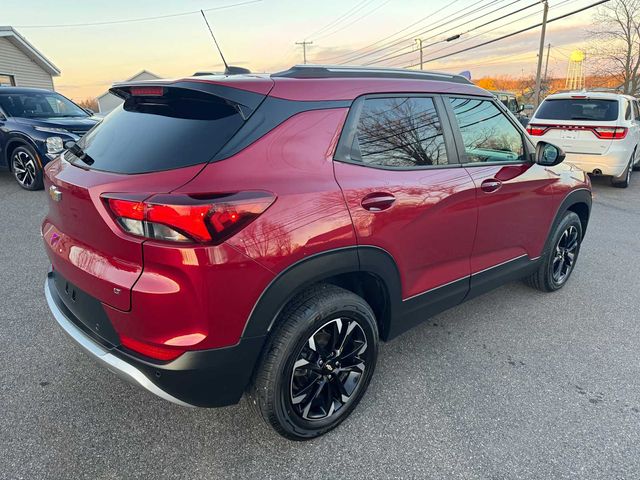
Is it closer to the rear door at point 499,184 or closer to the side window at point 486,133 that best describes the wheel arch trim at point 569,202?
the rear door at point 499,184

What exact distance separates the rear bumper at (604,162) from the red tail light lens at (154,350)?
8.40 meters

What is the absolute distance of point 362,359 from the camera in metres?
2.36

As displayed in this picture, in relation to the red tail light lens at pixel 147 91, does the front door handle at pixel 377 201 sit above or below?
below

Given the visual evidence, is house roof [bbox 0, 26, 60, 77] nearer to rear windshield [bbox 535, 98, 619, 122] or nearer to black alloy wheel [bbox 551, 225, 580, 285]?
rear windshield [bbox 535, 98, 619, 122]

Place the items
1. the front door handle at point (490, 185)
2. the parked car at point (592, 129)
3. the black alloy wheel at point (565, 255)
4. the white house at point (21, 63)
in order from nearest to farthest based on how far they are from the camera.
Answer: the front door handle at point (490, 185) < the black alloy wheel at point (565, 255) < the parked car at point (592, 129) < the white house at point (21, 63)

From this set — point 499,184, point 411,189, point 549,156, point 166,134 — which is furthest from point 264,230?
point 549,156

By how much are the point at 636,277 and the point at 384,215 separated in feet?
11.8

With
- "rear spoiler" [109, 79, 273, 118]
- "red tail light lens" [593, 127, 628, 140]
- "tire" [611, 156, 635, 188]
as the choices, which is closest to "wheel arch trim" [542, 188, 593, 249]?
"rear spoiler" [109, 79, 273, 118]

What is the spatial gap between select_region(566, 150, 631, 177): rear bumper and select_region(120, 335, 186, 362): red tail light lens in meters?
8.40

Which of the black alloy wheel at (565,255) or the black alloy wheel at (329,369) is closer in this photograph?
the black alloy wheel at (329,369)

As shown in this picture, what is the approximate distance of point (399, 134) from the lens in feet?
7.94

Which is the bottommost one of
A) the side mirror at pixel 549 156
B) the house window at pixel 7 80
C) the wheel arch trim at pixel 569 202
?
the wheel arch trim at pixel 569 202

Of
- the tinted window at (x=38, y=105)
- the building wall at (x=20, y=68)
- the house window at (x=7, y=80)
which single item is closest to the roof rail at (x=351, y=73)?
the tinted window at (x=38, y=105)

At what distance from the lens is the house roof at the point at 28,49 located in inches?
762
